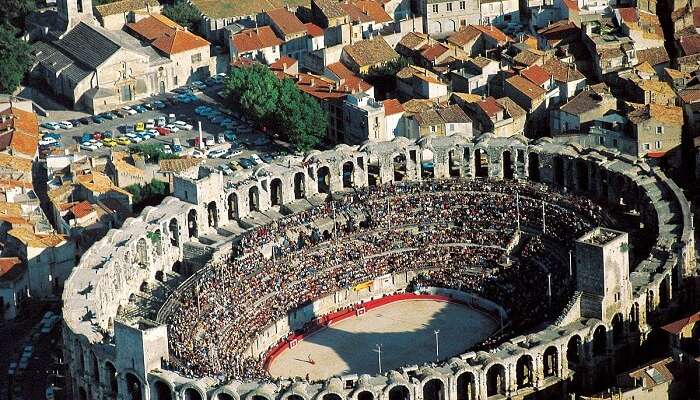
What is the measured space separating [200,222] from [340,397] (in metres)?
33.9

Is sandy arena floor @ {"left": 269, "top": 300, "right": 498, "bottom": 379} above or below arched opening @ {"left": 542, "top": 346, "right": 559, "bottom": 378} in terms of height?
below

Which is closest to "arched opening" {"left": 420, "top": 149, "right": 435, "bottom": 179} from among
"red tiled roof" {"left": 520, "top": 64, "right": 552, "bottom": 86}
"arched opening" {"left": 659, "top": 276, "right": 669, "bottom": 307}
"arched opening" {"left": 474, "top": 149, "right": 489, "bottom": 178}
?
"arched opening" {"left": 474, "top": 149, "right": 489, "bottom": 178}

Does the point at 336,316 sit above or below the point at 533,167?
below

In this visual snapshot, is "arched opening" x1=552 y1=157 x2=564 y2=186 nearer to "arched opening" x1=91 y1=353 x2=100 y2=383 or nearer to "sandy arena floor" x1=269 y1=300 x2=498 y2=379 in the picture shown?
"sandy arena floor" x1=269 y1=300 x2=498 y2=379

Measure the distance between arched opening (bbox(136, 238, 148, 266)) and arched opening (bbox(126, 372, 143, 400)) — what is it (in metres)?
19.9

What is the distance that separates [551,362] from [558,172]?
31063 mm

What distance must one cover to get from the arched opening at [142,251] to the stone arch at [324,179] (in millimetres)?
19877

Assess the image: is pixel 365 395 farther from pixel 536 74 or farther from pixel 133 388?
pixel 536 74

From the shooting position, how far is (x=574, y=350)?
144500 mm

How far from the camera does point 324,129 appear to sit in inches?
7362

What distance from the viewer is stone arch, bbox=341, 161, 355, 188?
173 metres

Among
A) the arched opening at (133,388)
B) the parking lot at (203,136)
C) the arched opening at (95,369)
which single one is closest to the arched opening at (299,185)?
the parking lot at (203,136)

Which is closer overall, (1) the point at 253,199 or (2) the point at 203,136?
(1) the point at 253,199

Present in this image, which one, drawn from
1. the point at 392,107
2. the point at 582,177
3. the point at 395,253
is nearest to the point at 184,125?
the point at 392,107
